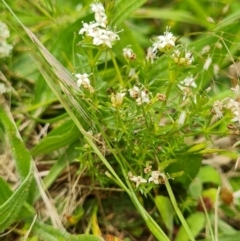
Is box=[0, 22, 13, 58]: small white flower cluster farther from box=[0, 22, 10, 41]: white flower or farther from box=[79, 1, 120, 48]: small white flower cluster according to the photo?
box=[79, 1, 120, 48]: small white flower cluster

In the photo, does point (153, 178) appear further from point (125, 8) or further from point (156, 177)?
point (125, 8)

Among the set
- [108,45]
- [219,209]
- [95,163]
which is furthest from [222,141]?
[108,45]

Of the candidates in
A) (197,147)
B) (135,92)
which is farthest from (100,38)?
(197,147)

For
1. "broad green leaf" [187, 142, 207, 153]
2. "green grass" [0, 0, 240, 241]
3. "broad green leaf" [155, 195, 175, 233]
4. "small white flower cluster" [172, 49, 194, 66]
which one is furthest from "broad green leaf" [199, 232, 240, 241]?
"small white flower cluster" [172, 49, 194, 66]

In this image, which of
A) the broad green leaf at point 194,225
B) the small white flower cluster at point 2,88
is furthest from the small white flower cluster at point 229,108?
the small white flower cluster at point 2,88

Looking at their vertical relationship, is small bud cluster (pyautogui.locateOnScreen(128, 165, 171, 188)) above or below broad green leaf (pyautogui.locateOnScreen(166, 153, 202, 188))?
below

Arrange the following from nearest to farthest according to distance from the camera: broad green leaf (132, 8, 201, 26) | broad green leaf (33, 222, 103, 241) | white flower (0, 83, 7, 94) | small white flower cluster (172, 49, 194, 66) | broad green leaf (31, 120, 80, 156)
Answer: small white flower cluster (172, 49, 194, 66) < broad green leaf (33, 222, 103, 241) < broad green leaf (31, 120, 80, 156) < white flower (0, 83, 7, 94) < broad green leaf (132, 8, 201, 26)
